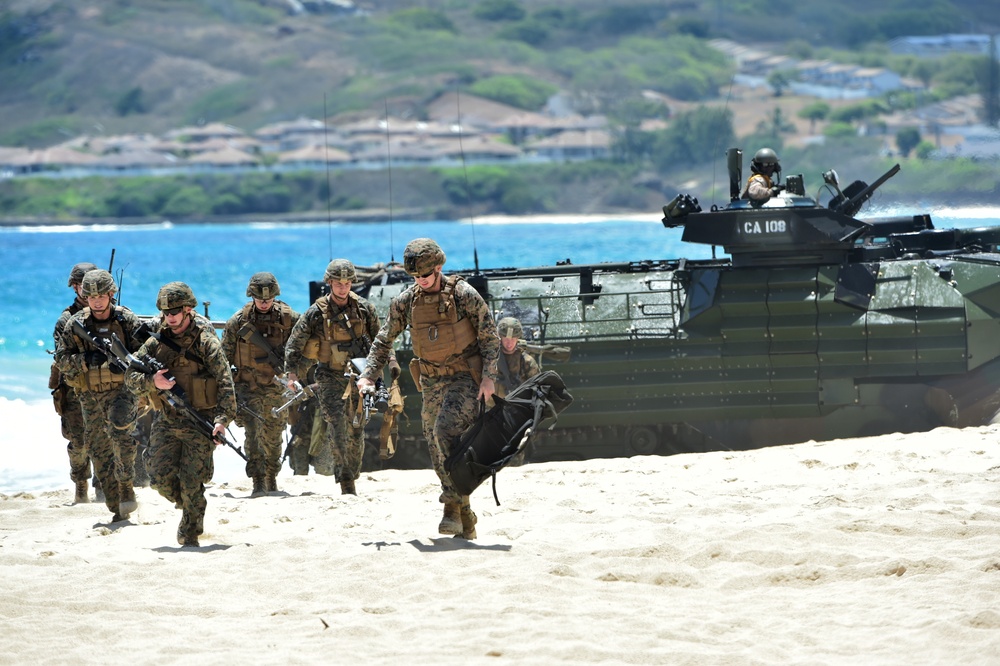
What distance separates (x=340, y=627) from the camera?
7.73 metres

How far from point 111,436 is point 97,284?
1237mm

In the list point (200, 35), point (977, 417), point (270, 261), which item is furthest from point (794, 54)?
point (977, 417)

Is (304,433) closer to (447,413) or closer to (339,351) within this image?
(339,351)

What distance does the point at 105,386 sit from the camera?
11328 millimetres

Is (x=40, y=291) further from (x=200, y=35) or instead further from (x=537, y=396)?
(x=200, y=35)

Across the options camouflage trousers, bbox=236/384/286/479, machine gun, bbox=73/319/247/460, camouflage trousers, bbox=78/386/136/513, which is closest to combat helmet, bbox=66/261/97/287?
camouflage trousers, bbox=78/386/136/513

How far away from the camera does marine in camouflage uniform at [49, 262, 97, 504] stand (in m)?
12.1

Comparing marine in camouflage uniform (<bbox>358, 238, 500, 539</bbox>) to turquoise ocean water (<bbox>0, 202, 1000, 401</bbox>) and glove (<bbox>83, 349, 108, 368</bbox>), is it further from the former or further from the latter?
turquoise ocean water (<bbox>0, 202, 1000, 401</bbox>)

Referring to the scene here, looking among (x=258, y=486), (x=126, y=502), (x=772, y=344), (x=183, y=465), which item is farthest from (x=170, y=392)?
(x=772, y=344)

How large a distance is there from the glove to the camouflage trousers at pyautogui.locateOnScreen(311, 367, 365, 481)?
1.88 m

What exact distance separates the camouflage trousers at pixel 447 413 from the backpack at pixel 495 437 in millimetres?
65

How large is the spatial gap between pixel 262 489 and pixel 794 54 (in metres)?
143

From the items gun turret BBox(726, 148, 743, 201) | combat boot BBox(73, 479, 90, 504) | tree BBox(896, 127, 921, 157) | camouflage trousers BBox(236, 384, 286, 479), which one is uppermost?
tree BBox(896, 127, 921, 157)

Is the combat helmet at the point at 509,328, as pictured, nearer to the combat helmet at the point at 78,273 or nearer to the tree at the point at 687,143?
the combat helmet at the point at 78,273
